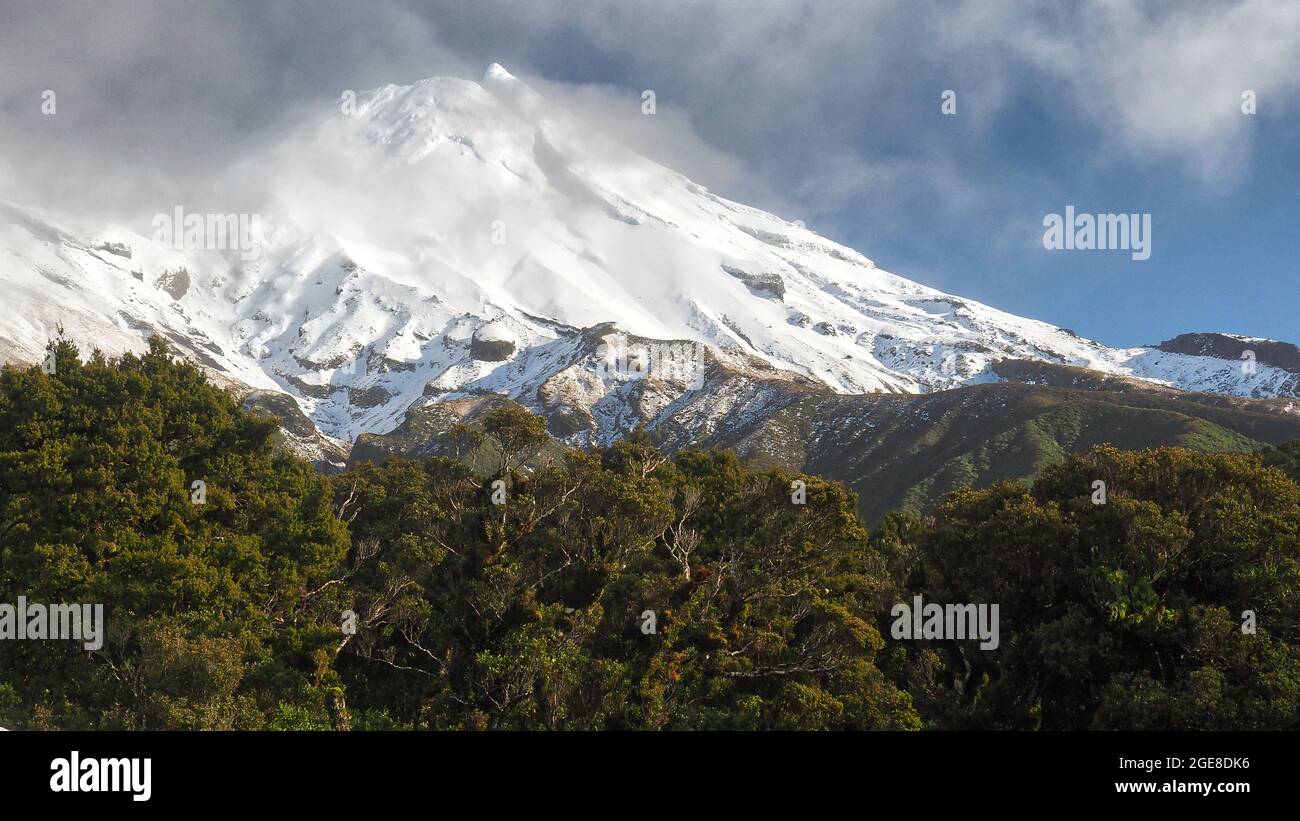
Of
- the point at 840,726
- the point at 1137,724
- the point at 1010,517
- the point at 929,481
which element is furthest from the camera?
the point at 929,481

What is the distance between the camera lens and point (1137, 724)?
1961 cm

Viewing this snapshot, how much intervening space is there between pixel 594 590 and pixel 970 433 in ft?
450

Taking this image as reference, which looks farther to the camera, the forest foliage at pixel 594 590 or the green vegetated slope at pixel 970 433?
the green vegetated slope at pixel 970 433

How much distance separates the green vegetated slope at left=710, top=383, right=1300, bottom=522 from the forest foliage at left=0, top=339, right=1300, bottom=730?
79.6m

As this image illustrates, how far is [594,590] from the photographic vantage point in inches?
1058

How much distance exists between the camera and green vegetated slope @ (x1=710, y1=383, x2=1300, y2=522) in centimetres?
12419

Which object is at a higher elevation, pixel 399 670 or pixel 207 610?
pixel 207 610

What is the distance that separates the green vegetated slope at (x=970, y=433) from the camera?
407 feet

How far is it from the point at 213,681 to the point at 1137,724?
2086 cm

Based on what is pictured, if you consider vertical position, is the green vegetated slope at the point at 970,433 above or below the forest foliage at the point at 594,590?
above

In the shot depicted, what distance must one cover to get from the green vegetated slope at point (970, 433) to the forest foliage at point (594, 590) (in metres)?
79.6
